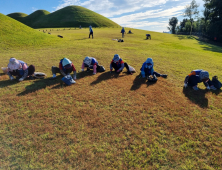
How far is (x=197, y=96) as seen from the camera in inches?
274

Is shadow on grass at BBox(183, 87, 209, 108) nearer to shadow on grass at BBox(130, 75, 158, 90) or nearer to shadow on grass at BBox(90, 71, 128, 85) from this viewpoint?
shadow on grass at BBox(130, 75, 158, 90)

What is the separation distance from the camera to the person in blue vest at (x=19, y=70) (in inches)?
297

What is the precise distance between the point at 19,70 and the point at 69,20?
263ft

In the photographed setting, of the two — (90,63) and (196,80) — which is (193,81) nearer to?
(196,80)

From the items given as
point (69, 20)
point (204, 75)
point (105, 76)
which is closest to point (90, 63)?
point (105, 76)

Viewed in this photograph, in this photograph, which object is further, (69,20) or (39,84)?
(69,20)

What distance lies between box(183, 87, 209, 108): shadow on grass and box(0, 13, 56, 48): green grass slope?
21.2 metres

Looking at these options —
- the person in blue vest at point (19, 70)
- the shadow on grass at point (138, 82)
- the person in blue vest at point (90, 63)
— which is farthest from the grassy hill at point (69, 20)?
the shadow on grass at point (138, 82)

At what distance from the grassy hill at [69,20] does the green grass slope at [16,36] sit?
53.5m

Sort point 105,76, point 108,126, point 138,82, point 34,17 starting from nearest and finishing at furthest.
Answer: point 108,126 < point 138,82 < point 105,76 < point 34,17

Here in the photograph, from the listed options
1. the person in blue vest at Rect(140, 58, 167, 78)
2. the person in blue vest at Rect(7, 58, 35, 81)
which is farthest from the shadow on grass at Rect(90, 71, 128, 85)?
the person in blue vest at Rect(7, 58, 35, 81)

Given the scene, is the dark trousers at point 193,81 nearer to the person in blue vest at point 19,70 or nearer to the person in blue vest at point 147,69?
the person in blue vest at point 147,69

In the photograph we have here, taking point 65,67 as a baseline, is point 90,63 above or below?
above

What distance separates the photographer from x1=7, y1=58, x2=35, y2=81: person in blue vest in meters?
7.54
